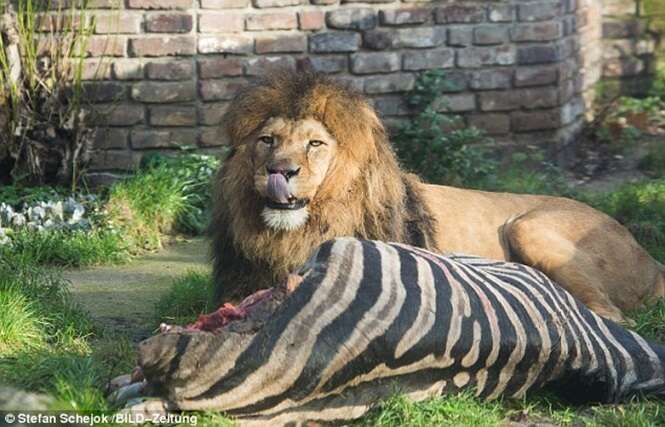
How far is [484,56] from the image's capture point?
996 centimetres

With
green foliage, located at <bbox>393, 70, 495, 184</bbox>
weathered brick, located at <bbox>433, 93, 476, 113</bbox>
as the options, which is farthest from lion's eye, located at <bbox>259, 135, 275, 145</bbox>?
weathered brick, located at <bbox>433, 93, 476, 113</bbox>

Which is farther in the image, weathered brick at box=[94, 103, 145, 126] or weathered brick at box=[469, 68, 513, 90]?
weathered brick at box=[469, 68, 513, 90]

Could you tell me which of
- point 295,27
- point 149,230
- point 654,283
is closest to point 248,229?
point 654,283

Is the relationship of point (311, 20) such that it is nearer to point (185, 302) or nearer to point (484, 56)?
point (484, 56)

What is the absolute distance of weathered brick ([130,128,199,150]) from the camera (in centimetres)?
942

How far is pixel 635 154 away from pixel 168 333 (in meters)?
7.42

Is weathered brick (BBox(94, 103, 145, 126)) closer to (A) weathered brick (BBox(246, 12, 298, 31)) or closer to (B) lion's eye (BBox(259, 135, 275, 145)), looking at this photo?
(A) weathered brick (BBox(246, 12, 298, 31))

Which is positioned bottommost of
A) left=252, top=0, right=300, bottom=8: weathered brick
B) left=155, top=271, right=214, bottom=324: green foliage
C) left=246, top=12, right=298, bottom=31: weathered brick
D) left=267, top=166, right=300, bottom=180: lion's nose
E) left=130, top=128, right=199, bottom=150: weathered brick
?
left=155, top=271, right=214, bottom=324: green foliage

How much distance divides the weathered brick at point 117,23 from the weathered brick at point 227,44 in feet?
1.58

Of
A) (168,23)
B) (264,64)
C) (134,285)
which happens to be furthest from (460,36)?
(134,285)

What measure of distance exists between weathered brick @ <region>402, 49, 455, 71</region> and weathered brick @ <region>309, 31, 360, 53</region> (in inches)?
16.4

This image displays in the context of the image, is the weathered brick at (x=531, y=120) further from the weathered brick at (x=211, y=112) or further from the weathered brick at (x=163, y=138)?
the weathered brick at (x=163, y=138)

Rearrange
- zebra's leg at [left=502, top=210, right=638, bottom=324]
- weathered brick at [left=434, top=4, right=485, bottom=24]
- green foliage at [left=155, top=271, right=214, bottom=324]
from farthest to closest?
weathered brick at [left=434, top=4, right=485, bottom=24] < green foliage at [left=155, top=271, right=214, bottom=324] < zebra's leg at [left=502, top=210, right=638, bottom=324]

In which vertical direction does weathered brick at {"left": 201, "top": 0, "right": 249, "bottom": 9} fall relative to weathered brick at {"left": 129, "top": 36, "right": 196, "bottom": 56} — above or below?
above
